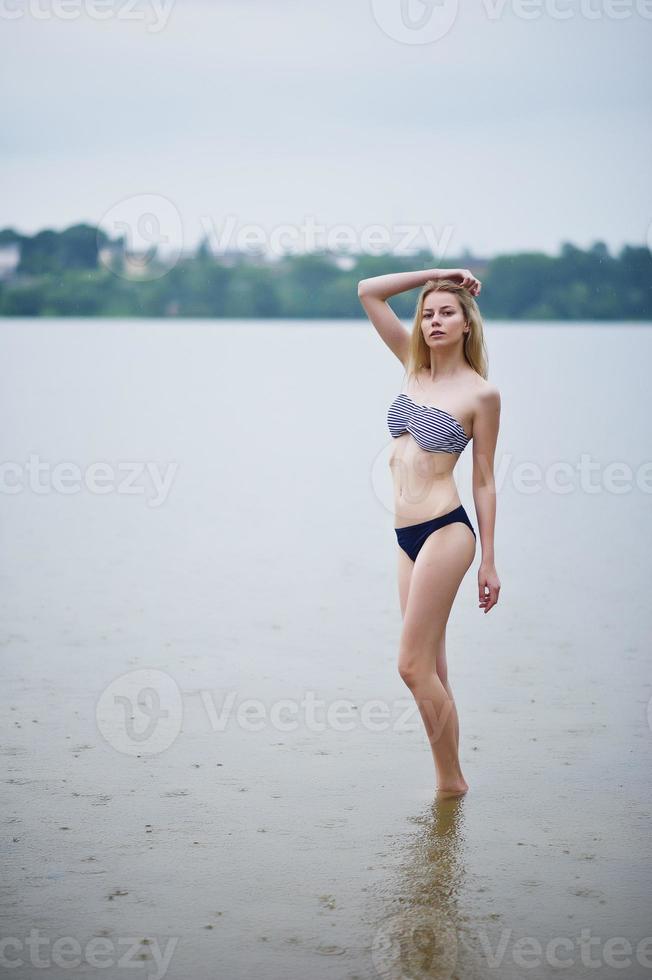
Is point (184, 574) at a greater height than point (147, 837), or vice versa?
point (184, 574)

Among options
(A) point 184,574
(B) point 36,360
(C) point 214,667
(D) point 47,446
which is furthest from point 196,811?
(B) point 36,360

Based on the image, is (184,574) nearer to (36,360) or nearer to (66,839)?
(66,839)

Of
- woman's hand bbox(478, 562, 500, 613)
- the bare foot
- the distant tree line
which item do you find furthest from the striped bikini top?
the distant tree line

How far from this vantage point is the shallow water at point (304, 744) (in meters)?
3.33

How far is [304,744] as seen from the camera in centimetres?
480

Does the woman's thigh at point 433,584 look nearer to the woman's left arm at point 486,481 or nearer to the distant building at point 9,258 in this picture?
the woman's left arm at point 486,481

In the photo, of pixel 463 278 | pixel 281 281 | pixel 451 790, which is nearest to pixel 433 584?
pixel 451 790

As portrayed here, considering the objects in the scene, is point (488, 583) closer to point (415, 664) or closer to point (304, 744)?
point (415, 664)

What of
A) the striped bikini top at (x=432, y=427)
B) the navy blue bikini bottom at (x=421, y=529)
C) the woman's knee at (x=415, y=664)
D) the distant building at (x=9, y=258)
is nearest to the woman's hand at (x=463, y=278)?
the striped bikini top at (x=432, y=427)

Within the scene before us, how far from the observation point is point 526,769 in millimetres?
4535

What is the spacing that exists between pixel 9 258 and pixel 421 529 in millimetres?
40419

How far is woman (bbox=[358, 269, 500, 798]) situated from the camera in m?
4.07

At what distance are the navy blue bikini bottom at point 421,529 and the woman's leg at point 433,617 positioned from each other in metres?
0.02

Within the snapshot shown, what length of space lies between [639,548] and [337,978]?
6.09 meters
